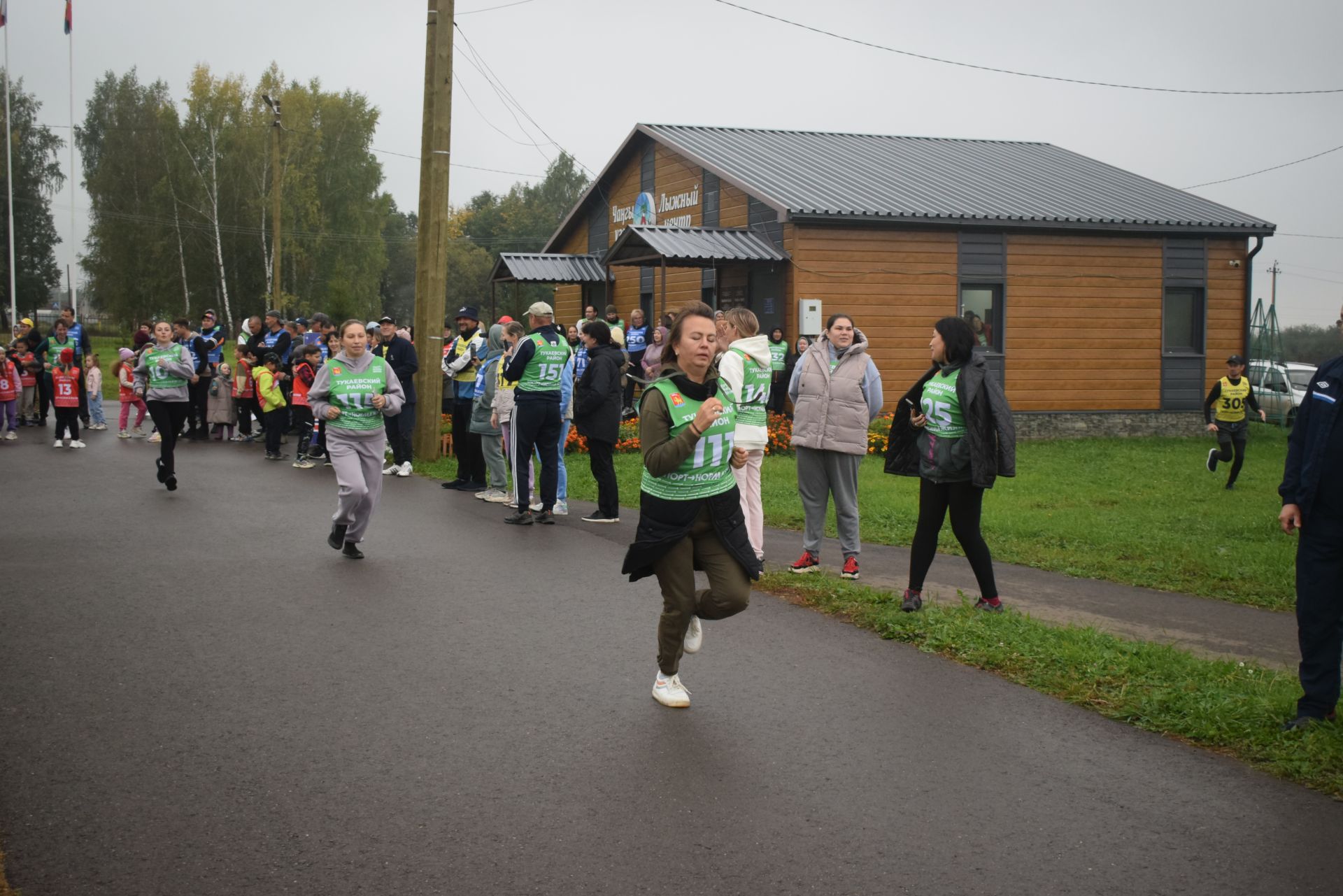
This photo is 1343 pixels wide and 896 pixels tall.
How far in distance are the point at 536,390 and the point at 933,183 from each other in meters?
16.9

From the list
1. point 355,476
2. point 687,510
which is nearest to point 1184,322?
point 355,476

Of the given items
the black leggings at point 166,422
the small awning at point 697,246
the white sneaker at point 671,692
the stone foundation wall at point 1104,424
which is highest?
the small awning at point 697,246

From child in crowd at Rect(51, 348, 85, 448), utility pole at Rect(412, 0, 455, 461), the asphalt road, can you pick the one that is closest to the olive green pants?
the asphalt road

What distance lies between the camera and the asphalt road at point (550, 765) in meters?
4.14

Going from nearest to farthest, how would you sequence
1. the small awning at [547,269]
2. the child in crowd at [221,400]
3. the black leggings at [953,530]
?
the black leggings at [953,530]
the child in crowd at [221,400]
the small awning at [547,269]

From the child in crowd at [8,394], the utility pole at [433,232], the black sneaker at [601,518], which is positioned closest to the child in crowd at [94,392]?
the child in crowd at [8,394]

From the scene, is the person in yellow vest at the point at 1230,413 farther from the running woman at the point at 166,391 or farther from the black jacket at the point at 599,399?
the running woman at the point at 166,391

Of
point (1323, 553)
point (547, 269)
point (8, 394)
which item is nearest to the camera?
point (1323, 553)

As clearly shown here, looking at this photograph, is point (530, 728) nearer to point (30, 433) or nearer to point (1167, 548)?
point (1167, 548)

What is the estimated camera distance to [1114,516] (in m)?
14.0

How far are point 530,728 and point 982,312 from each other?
20512mm

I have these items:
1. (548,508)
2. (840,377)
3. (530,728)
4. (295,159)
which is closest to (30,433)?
(548,508)

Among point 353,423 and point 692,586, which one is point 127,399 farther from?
point 692,586

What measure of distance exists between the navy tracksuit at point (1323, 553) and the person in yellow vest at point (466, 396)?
990 cm
